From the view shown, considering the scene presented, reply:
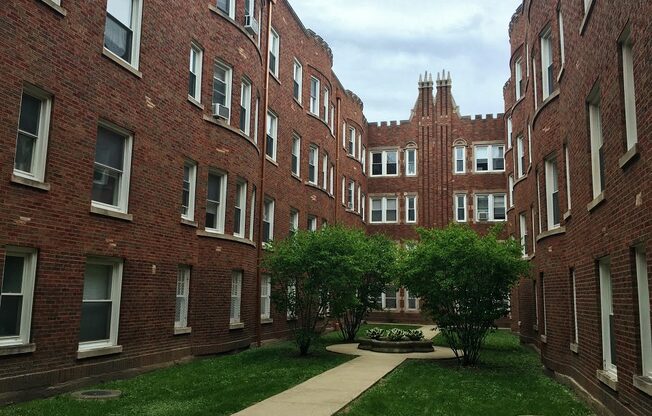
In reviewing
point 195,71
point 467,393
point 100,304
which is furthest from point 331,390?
point 195,71

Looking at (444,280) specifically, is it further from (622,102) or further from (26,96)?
(26,96)

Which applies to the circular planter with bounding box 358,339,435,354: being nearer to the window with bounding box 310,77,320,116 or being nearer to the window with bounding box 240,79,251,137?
the window with bounding box 240,79,251,137

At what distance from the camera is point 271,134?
69.2ft

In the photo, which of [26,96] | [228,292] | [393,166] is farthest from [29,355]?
[393,166]

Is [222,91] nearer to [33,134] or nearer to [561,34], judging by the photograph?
[33,134]

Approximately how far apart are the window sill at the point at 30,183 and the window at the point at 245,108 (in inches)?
334

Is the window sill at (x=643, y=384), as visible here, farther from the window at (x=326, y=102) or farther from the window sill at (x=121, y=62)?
the window at (x=326, y=102)

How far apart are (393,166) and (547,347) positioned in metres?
24.7

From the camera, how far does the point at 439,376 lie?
12.9 meters

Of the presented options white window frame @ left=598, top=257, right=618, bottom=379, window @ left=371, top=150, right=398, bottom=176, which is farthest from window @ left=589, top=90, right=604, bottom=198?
window @ left=371, top=150, right=398, bottom=176

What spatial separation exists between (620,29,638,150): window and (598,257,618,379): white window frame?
2383 mm

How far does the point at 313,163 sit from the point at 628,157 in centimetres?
1927

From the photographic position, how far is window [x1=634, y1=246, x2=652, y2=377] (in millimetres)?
6992

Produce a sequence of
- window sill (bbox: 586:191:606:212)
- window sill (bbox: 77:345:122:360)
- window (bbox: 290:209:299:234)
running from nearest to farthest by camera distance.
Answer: window sill (bbox: 586:191:606:212), window sill (bbox: 77:345:122:360), window (bbox: 290:209:299:234)
